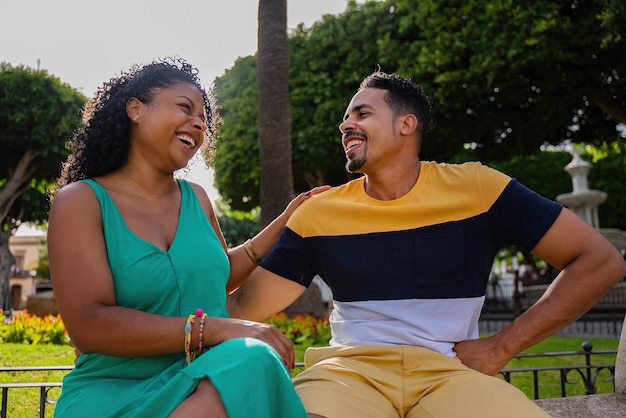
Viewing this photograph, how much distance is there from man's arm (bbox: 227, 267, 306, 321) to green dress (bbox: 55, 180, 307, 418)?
580mm

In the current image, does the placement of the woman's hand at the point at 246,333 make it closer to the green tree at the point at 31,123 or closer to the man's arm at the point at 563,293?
the man's arm at the point at 563,293

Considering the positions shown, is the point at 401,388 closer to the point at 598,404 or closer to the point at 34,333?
→ the point at 598,404

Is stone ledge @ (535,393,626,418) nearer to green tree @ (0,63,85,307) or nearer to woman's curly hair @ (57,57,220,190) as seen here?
woman's curly hair @ (57,57,220,190)

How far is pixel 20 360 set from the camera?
23.2ft

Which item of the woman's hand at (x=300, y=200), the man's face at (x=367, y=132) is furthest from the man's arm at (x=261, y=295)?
the man's face at (x=367, y=132)

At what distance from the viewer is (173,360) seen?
2.21 m

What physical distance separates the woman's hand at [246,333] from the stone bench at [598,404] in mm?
2018

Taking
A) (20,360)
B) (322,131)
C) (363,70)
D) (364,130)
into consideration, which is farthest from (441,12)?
(364,130)

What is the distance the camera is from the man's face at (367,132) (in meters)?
3.12

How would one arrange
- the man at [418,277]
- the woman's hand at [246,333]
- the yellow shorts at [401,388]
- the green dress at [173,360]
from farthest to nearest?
the man at [418,277]
the yellow shorts at [401,388]
the woman's hand at [246,333]
the green dress at [173,360]

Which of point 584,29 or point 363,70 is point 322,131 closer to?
point 363,70

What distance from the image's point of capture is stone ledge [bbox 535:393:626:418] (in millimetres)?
3502

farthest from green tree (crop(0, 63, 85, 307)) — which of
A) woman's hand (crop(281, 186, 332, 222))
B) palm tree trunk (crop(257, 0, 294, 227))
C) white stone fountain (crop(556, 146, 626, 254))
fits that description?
woman's hand (crop(281, 186, 332, 222))

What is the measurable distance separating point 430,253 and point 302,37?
18.5 meters
